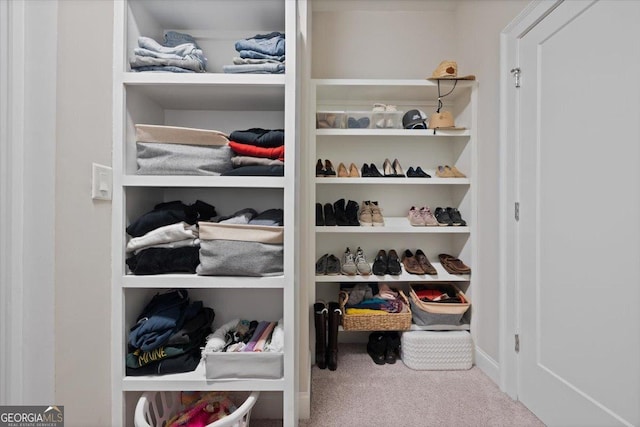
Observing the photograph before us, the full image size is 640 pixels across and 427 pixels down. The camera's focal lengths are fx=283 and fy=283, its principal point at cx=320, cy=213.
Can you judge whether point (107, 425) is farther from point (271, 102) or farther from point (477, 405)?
point (477, 405)

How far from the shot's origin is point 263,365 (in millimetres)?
1085

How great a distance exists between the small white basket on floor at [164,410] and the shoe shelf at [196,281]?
437 millimetres

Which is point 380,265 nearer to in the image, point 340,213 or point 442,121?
point 340,213

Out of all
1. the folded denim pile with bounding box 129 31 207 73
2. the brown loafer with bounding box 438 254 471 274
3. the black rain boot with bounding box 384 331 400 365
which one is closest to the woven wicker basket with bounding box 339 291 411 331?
the black rain boot with bounding box 384 331 400 365

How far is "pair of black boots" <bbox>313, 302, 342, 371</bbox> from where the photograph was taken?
72.6 inches

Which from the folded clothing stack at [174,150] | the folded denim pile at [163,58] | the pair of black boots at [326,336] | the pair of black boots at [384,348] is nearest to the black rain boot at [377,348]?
the pair of black boots at [384,348]

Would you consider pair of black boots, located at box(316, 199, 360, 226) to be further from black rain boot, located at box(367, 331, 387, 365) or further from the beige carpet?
the beige carpet

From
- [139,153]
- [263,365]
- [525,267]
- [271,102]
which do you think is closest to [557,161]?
[525,267]

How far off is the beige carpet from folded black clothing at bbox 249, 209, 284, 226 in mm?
1011

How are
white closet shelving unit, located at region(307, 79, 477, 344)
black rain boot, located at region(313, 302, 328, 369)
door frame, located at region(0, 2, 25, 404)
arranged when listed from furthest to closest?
white closet shelving unit, located at region(307, 79, 477, 344)
black rain boot, located at region(313, 302, 328, 369)
door frame, located at region(0, 2, 25, 404)

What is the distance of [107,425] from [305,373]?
0.82m

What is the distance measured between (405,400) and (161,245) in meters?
1.49

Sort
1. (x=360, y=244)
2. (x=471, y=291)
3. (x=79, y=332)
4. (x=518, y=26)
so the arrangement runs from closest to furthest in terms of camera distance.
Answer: (x=79, y=332)
(x=518, y=26)
(x=471, y=291)
(x=360, y=244)

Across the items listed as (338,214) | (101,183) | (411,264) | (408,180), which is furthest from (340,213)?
(101,183)
